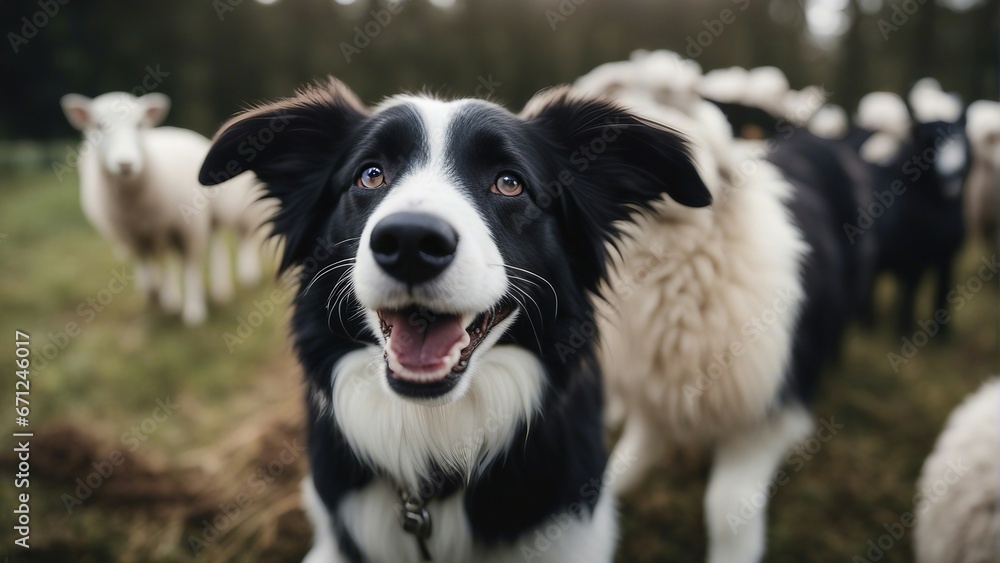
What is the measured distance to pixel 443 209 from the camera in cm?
153

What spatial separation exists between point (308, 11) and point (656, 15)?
12.8ft

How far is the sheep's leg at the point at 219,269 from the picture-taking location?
4.52 m

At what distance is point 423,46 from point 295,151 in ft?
14.1

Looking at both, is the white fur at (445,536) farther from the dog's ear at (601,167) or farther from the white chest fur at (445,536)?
the dog's ear at (601,167)

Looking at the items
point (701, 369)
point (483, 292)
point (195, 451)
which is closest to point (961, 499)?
point (701, 369)

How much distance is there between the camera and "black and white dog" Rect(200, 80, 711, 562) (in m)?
1.79

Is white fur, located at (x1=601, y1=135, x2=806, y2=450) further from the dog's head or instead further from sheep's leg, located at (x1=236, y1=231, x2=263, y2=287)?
sheep's leg, located at (x1=236, y1=231, x2=263, y2=287)

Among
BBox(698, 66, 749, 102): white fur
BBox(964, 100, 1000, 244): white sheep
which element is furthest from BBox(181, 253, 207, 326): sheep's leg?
BBox(964, 100, 1000, 244): white sheep

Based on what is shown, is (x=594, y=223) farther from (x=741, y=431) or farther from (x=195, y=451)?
(x=195, y=451)

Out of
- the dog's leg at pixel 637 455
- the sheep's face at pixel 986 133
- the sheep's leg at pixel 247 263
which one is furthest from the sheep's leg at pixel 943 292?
the sheep's leg at pixel 247 263

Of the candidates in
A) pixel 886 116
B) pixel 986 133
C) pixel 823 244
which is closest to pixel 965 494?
pixel 823 244

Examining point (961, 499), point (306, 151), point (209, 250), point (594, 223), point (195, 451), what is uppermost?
point (306, 151)

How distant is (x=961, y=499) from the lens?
221cm

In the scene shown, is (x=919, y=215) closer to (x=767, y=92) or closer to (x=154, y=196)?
(x=767, y=92)
